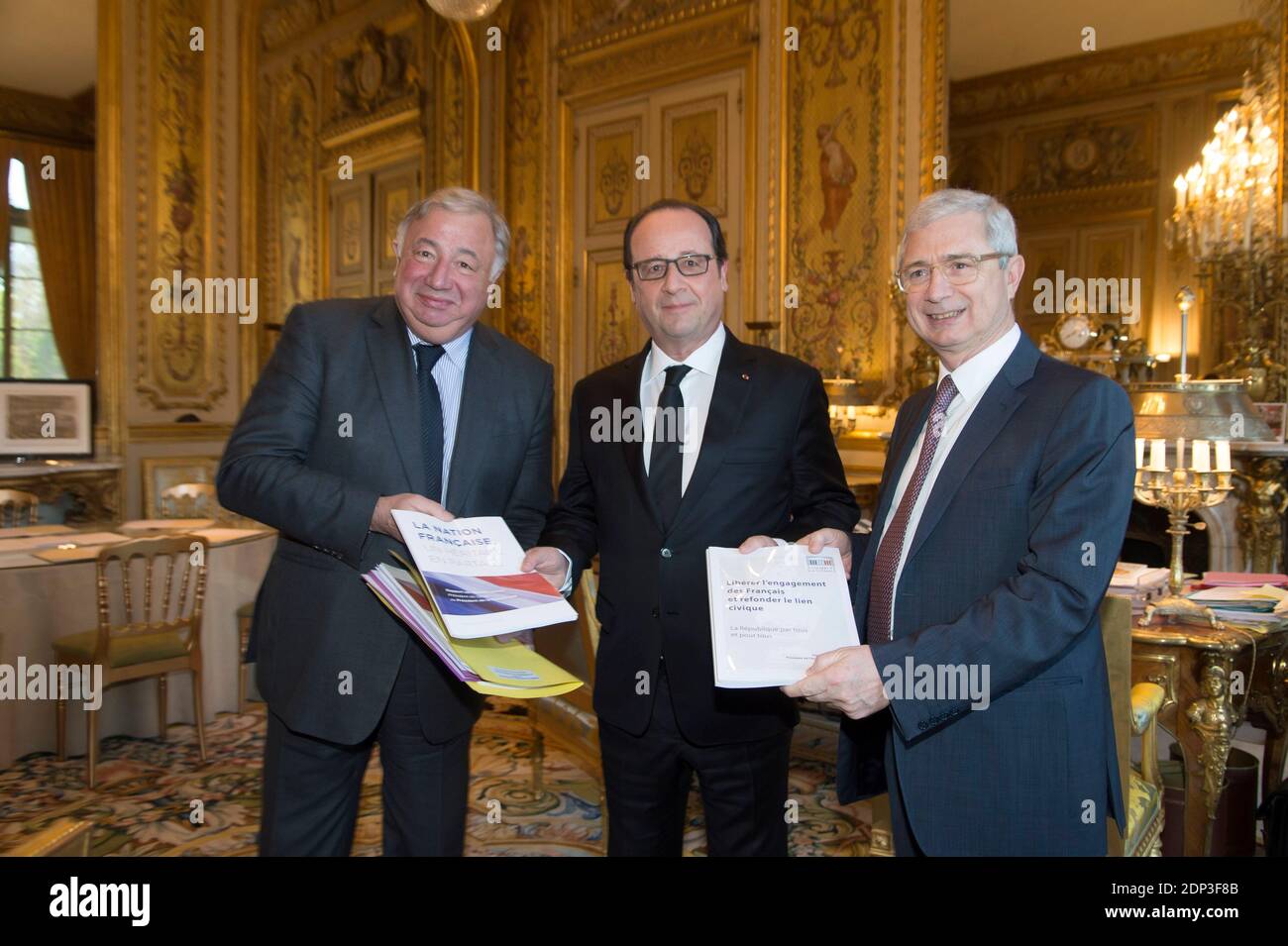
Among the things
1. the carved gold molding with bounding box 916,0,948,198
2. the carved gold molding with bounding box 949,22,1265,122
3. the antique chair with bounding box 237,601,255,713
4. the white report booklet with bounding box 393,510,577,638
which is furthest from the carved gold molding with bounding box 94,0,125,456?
the white report booklet with bounding box 393,510,577,638

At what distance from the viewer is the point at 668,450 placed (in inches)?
76.0

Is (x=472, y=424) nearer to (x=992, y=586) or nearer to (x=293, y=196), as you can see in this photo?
(x=992, y=586)

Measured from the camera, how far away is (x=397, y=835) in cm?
184

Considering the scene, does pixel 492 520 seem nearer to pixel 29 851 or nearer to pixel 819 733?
pixel 29 851

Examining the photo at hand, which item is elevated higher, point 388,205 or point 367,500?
point 388,205

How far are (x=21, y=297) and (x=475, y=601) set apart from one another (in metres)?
7.71

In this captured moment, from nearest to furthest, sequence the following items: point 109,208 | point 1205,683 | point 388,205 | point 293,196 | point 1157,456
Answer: point 1205,683 < point 1157,456 < point 109,208 < point 388,205 < point 293,196

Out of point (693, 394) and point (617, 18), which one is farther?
point (617, 18)

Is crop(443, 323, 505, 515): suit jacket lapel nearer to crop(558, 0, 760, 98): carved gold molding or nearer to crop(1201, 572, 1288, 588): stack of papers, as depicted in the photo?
crop(1201, 572, 1288, 588): stack of papers

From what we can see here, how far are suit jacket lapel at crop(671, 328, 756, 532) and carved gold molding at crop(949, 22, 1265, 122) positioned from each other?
411cm

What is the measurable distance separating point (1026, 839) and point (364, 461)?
1.32m

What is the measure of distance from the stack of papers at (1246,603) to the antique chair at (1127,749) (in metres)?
0.46

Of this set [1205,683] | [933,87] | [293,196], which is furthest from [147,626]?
[293,196]

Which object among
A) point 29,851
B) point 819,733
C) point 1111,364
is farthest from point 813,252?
point 29,851
